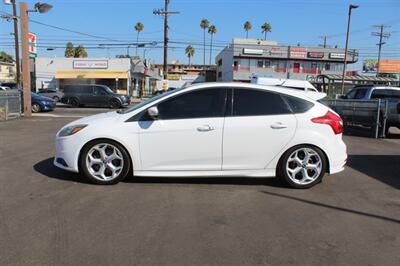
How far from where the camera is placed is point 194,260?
3670 mm

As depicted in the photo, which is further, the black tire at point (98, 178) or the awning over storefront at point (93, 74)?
the awning over storefront at point (93, 74)

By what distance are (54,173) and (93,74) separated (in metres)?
42.2

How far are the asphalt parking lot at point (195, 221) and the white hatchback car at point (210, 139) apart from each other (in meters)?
0.28

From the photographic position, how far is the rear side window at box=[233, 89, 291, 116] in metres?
6.06

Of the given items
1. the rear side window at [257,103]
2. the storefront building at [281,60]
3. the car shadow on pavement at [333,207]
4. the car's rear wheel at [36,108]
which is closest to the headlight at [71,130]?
the rear side window at [257,103]

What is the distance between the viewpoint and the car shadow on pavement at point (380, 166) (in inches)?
275

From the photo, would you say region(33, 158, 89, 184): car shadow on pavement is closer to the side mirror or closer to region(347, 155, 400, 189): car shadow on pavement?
the side mirror

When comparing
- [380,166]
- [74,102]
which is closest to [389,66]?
[74,102]

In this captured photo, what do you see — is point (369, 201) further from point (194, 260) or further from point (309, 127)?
point (194, 260)

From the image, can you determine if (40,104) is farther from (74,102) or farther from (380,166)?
(380,166)

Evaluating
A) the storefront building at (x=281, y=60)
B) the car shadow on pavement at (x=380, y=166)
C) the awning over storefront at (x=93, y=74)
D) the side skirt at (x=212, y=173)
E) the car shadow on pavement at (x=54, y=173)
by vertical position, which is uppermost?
the storefront building at (x=281, y=60)

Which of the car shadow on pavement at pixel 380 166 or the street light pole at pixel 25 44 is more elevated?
the street light pole at pixel 25 44

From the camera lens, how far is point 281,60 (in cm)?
7475

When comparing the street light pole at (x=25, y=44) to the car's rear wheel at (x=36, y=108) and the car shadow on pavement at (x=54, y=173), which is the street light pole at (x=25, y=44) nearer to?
the car's rear wheel at (x=36, y=108)
